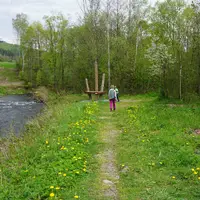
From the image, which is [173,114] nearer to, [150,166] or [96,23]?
[150,166]

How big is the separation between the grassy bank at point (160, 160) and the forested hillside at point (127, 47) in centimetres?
745

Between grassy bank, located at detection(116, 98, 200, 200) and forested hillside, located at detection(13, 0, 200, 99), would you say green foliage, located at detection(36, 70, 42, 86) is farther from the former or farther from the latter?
grassy bank, located at detection(116, 98, 200, 200)

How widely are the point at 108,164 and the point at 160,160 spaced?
1.43m

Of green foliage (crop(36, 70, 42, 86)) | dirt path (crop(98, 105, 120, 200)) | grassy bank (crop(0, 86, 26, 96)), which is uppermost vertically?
green foliage (crop(36, 70, 42, 86))

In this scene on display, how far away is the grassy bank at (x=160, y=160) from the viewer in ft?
17.0

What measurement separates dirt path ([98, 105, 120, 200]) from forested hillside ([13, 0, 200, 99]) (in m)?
8.68

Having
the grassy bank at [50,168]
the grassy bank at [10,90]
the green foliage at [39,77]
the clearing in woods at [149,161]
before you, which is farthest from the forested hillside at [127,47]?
the grassy bank at [50,168]

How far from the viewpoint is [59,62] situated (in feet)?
123

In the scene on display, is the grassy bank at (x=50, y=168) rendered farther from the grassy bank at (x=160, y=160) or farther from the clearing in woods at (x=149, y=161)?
the grassy bank at (x=160, y=160)

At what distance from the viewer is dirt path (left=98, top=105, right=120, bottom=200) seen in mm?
5177

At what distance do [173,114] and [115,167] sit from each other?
6.90 meters

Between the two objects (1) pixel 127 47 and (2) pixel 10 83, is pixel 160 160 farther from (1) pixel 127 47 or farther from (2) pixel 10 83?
(2) pixel 10 83

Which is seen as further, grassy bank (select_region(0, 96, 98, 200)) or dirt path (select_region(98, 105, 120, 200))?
dirt path (select_region(98, 105, 120, 200))

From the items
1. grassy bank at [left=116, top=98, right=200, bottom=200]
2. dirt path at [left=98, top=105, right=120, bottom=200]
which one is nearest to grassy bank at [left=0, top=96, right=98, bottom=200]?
dirt path at [left=98, top=105, right=120, bottom=200]
